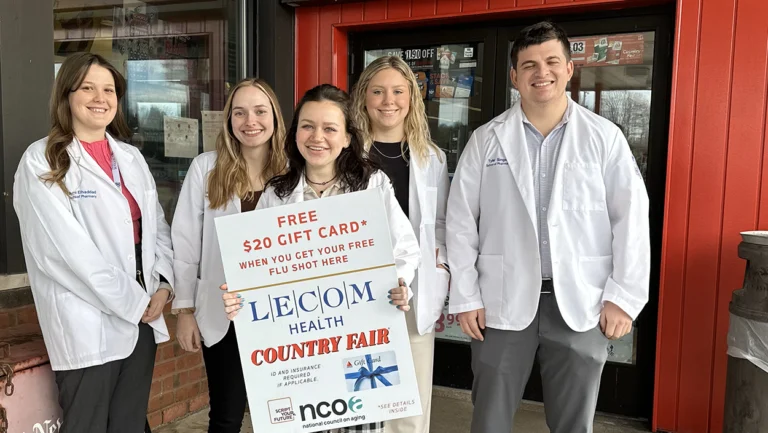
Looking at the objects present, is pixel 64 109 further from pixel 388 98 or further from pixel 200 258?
pixel 388 98

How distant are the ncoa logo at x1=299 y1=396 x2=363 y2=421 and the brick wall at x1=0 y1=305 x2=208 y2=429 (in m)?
1.75

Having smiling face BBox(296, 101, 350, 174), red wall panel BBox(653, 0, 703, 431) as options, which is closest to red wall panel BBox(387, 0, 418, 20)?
red wall panel BBox(653, 0, 703, 431)

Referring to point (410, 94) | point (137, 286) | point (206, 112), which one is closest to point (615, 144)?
point (410, 94)

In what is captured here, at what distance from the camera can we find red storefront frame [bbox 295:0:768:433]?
10.3 feet

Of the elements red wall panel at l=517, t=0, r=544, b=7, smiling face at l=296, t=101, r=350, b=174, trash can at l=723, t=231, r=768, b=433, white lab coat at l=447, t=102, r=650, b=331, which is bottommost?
trash can at l=723, t=231, r=768, b=433

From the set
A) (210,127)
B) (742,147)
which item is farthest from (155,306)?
(742,147)

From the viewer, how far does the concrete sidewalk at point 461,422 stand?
3.51 metres

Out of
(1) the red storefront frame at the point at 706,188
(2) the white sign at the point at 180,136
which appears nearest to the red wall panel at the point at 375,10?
(1) the red storefront frame at the point at 706,188

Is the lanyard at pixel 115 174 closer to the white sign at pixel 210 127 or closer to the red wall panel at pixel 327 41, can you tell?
the white sign at pixel 210 127

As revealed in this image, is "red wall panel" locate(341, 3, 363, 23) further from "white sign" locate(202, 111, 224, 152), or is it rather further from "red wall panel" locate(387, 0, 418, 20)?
"white sign" locate(202, 111, 224, 152)

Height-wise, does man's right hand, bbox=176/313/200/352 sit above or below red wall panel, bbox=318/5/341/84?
below

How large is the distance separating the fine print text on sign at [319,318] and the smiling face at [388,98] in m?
0.68

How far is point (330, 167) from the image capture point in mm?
2152

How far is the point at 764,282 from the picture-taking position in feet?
9.14
